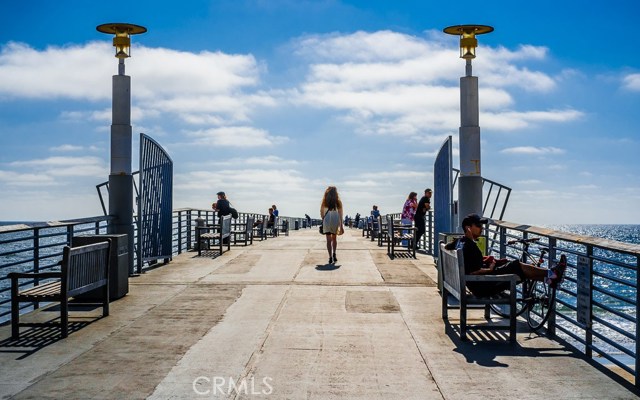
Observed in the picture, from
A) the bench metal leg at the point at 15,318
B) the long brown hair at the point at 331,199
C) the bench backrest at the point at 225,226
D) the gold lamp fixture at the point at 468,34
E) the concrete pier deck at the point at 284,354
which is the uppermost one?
the gold lamp fixture at the point at 468,34

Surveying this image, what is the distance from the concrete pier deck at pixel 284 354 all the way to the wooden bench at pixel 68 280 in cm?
30

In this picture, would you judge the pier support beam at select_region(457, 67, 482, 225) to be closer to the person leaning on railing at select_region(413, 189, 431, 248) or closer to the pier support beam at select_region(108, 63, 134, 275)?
the pier support beam at select_region(108, 63, 134, 275)

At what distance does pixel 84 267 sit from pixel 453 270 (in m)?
4.69

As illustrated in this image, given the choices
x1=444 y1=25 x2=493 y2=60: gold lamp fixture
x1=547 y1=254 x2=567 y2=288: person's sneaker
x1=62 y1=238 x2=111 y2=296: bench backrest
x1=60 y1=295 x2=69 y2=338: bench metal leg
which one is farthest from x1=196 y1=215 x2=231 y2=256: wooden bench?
x1=547 y1=254 x2=567 y2=288: person's sneaker

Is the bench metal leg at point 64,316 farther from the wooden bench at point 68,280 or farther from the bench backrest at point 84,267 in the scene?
the bench backrest at point 84,267

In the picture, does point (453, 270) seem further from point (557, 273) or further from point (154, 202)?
point (154, 202)

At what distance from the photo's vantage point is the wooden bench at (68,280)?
25.4ft

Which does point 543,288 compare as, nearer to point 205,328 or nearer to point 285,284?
point 205,328

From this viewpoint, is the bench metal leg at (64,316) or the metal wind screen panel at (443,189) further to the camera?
the metal wind screen panel at (443,189)

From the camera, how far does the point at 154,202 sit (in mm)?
15219

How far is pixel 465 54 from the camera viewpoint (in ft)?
42.5

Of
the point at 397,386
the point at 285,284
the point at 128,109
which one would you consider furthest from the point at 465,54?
the point at 397,386

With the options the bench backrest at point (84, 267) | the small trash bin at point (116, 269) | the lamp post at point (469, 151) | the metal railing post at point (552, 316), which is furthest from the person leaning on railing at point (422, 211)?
the bench backrest at point (84, 267)

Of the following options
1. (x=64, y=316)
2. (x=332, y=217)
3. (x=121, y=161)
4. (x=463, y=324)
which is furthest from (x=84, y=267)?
(x=332, y=217)
